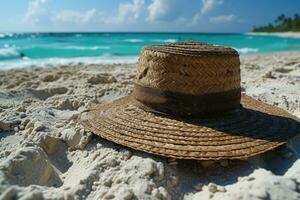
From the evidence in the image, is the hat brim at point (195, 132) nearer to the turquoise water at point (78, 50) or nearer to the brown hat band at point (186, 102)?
the brown hat band at point (186, 102)

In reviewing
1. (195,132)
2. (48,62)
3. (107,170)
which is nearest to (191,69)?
(195,132)

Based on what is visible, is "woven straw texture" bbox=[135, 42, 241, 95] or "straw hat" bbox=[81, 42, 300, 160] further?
"woven straw texture" bbox=[135, 42, 241, 95]

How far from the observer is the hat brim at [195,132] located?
1.85 m

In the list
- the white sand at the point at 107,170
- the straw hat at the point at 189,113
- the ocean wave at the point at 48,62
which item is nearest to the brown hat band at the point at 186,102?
the straw hat at the point at 189,113

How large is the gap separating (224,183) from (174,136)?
0.37 metres

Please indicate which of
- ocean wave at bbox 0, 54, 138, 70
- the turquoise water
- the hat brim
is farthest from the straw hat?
the turquoise water

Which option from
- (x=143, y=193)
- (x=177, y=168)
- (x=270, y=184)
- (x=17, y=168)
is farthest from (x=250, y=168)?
(x=17, y=168)

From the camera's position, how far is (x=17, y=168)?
5.75 ft

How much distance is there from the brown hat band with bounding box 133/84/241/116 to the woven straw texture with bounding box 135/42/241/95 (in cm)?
3

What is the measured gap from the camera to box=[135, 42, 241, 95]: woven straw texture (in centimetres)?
205

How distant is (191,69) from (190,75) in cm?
3

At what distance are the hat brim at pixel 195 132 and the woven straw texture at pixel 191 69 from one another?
19cm

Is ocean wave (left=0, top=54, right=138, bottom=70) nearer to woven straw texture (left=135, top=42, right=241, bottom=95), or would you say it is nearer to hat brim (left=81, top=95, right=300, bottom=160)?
hat brim (left=81, top=95, right=300, bottom=160)

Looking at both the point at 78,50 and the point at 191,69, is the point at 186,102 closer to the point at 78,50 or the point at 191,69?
the point at 191,69
